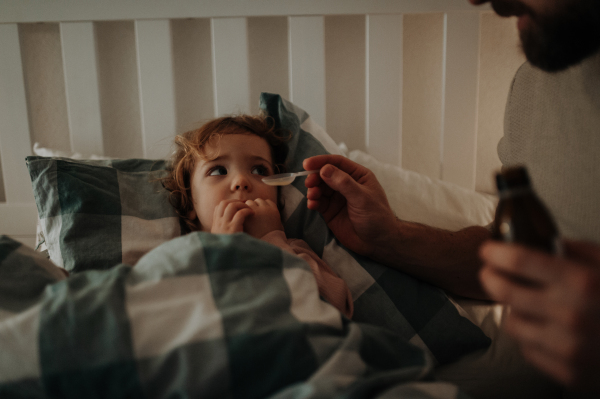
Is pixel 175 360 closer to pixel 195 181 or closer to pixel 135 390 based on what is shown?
pixel 135 390

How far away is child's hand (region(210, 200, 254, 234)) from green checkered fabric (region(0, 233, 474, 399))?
194 millimetres

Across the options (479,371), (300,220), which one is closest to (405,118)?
(300,220)

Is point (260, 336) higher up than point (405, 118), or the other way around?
point (405, 118)

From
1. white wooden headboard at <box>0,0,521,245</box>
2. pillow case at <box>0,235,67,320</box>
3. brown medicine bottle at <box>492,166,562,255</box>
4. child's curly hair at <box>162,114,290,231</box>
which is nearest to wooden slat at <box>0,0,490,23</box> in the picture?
white wooden headboard at <box>0,0,521,245</box>

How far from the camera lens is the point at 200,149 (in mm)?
979

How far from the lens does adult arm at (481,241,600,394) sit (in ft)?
0.98

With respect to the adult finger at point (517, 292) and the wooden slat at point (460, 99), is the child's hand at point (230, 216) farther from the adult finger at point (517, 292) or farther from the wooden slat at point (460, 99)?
the wooden slat at point (460, 99)

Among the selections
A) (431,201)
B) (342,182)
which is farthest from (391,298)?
(431,201)

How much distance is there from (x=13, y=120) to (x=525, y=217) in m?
1.54

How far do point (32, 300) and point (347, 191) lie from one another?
58 cm

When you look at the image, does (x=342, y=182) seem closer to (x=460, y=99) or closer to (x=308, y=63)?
(x=308, y=63)

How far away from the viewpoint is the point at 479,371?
28.2 inches

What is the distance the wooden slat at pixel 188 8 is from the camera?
1.20 metres

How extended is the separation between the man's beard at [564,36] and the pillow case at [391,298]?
1.60ft
